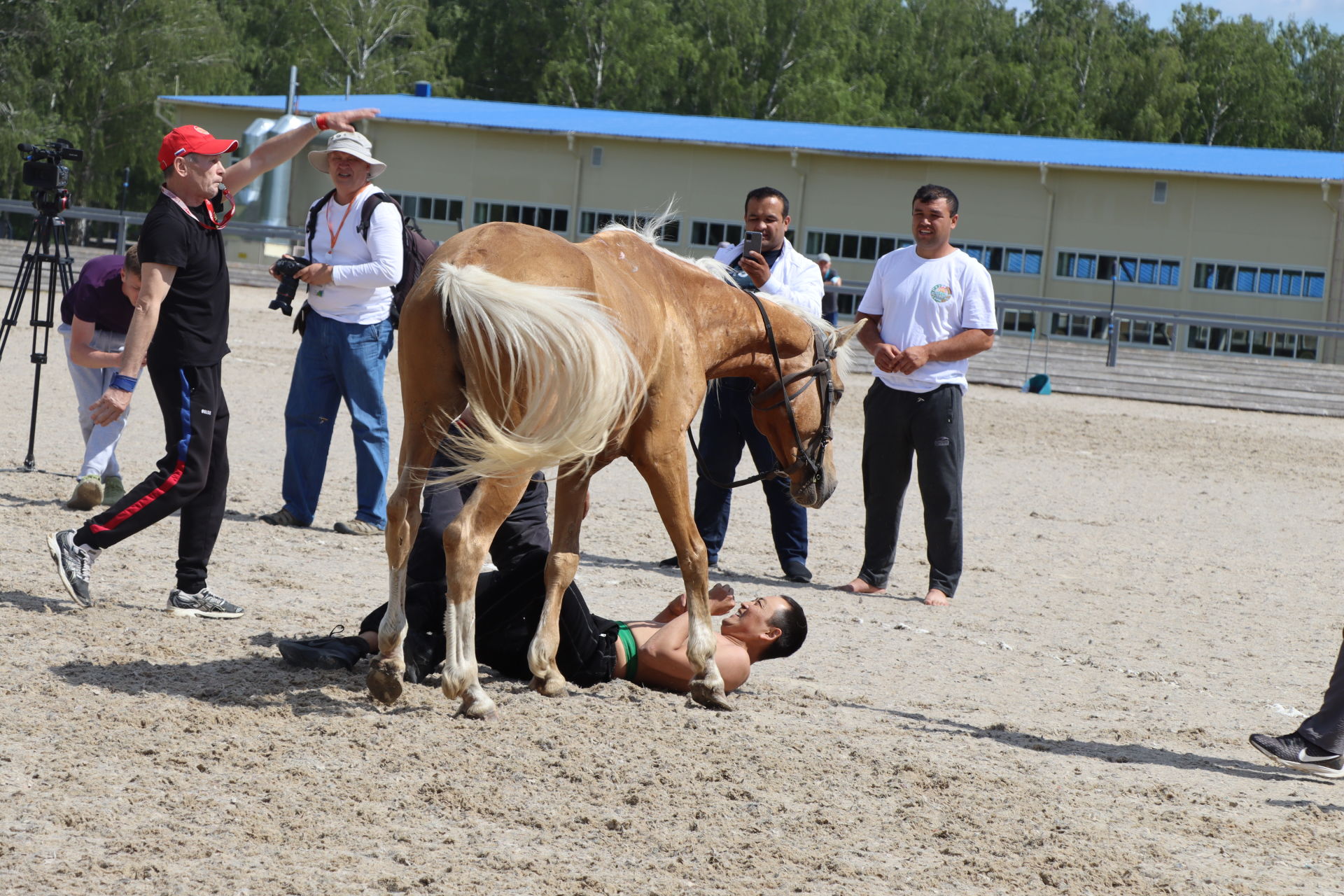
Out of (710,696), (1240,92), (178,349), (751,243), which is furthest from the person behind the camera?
(1240,92)

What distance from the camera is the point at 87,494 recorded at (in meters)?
7.42

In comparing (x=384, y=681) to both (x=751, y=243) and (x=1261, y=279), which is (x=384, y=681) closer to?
(x=751, y=243)

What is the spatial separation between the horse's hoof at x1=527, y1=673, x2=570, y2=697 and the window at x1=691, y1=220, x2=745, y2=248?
32923 mm

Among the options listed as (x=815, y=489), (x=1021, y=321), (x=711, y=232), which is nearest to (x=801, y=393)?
(x=815, y=489)

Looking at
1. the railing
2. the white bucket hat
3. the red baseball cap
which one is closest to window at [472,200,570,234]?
the railing

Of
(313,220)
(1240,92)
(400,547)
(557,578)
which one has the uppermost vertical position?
(1240,92)

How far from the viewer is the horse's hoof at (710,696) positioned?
480 centimetres

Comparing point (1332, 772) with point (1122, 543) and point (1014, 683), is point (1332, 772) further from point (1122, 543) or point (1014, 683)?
point (1122, 543)

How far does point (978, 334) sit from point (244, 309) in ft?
55.4

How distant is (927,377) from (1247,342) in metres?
29.7

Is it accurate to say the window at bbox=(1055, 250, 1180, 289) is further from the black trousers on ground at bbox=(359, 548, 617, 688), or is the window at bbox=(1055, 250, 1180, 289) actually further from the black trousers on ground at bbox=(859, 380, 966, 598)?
the black trousers on ground at bbox=(359, 548, 617, 688)

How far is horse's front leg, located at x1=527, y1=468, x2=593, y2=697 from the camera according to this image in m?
4.65

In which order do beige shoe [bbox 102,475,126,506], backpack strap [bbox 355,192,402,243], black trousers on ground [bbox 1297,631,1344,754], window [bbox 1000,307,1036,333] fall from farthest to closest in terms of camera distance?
window [bbox 1000,307,1036,333]
beige shoe [bbox 102,475,126,506]
backpack strap [bbox 355,192,402,243]
black trousers on ground [bbox 1297,631,1344,754]

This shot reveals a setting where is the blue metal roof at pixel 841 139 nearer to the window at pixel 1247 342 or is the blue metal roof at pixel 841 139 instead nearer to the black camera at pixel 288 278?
the window at pixel 1247 342
